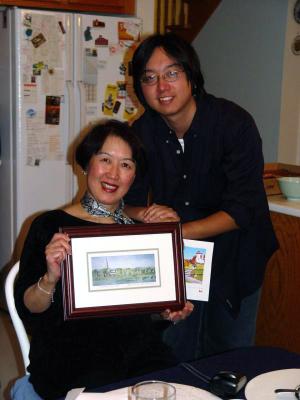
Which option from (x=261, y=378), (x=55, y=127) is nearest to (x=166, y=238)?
(x=261, y=378)

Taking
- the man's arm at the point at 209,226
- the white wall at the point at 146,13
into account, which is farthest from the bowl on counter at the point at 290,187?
the white wall at the point at 146,13

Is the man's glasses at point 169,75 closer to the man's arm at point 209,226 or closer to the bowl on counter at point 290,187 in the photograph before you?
the man's arm at point 209,226

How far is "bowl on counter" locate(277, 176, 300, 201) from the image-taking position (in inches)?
99.5

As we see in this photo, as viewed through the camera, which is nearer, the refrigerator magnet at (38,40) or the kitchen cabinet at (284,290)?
the kitchen cabinet at (284,290)

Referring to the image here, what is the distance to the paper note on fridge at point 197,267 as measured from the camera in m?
1.65

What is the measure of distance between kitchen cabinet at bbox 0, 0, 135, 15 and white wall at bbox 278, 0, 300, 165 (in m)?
1.24

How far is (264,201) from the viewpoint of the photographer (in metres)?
1.78

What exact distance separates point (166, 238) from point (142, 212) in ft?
1.06

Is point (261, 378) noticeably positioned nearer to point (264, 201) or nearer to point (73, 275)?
point (73, 275)

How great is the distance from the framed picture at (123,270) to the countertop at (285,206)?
1.14m

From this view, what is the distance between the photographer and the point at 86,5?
11.1ft

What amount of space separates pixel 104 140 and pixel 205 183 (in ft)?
1.23

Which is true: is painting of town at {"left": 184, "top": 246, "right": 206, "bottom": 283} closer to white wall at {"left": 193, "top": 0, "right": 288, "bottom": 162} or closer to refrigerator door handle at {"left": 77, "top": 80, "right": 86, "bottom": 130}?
refrigerator door handle at {"left": 77, "top": 80, "right": 86, "bottom": 130}

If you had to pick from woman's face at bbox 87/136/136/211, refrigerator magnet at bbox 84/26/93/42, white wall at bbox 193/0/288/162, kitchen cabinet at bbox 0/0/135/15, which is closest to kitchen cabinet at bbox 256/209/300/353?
woman's face at bbox 87/136/136/211
